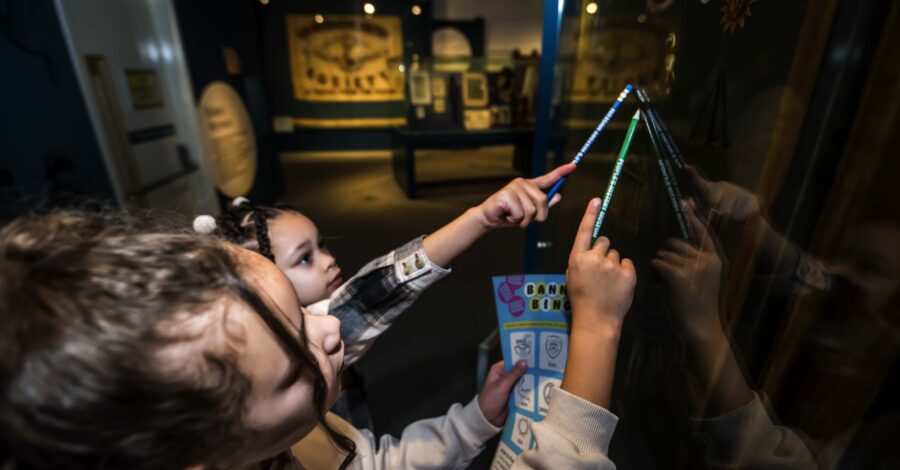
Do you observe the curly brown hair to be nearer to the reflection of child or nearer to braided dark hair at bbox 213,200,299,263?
the reflection of child

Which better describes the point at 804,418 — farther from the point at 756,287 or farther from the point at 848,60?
the point at 848,60

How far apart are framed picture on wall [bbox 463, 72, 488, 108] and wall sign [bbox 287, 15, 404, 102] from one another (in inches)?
25.6

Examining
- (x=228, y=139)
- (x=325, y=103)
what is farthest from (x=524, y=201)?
(x=325, y=103)

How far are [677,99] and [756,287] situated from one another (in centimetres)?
26

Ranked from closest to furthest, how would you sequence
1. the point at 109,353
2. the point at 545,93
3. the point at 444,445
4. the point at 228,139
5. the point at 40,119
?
the point at 109,353, the point at 444,445, the point at 545,93, the point at 40,119, the point at 228,139

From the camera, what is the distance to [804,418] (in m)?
0.33

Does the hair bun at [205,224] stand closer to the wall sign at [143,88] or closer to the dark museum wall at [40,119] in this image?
the dark museum wall at [40,119]

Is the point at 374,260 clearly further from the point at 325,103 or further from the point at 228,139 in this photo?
the point at 325,103

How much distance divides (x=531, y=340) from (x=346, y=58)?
9.21 ft

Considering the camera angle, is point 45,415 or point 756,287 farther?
point 756,287

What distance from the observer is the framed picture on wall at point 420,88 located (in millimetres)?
2498

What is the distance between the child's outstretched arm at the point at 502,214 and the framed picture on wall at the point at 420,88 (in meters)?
2.04

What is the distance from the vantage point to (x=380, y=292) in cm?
68

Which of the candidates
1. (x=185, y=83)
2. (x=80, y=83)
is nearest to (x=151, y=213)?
(x=80, y=83)
